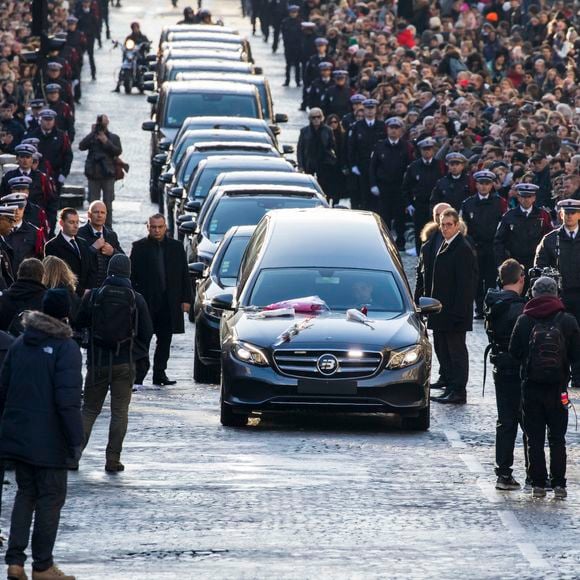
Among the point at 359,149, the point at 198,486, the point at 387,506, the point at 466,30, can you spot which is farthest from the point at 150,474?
the point at 466,30

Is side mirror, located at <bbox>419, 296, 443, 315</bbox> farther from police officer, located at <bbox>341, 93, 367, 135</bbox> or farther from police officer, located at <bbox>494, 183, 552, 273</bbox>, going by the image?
police officer, located at <bbox>341, 93, 367, 135</bbox>

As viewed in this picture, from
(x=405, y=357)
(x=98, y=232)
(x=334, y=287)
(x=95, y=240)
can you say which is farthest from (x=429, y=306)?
(x=98, y=232)

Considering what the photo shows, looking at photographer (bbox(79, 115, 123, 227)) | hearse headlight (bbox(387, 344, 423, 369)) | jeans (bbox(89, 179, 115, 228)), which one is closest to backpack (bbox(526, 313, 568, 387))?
hearse headlight (bbox(387, 344, 423, 369))

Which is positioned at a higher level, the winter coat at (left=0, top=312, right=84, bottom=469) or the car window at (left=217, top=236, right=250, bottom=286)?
the winter coat at (left=0, top=312, right=84, bottom=469)

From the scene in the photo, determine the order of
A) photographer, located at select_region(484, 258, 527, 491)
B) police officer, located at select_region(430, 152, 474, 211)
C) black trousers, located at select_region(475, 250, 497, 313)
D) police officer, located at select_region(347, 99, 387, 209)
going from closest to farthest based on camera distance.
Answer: photographer, located at select_region(484, 258, 527, 491), black trousers, located at select_region(475, 250, 497, 313), police officer, located at select_region(430, 152, 474, 211), police officer, located at select_region(347, 99, 387, 209)

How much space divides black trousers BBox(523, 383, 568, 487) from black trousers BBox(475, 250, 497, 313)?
9.85 m

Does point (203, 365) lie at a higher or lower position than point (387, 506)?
lower

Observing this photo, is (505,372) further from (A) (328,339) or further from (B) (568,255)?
(B) (568,255)

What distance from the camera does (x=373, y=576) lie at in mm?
10742

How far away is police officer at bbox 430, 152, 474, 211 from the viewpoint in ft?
82.1

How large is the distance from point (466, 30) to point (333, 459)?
29.5 meters

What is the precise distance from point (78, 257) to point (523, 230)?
5755 millimetres

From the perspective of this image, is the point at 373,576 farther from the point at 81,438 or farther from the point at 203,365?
the point at 203,365

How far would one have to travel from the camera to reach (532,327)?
44.1ft
